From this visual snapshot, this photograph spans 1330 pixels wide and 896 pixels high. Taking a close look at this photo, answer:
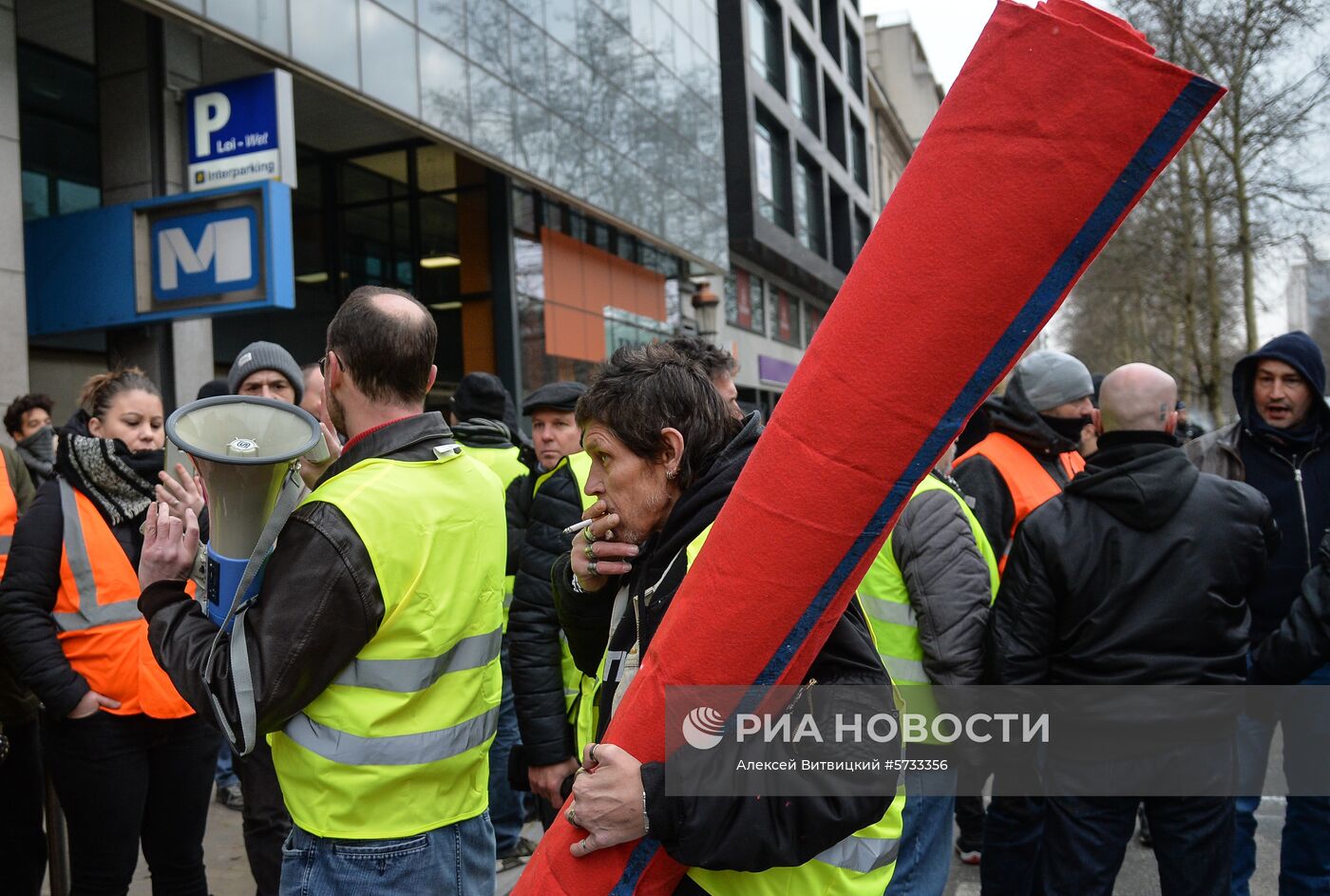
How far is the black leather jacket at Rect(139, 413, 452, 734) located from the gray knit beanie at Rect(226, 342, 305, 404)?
1.92 m

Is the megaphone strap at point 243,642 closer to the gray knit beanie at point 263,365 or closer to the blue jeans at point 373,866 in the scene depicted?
the blue jeans at point 373,866

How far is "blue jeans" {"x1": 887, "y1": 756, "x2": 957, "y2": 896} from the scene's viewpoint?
301 centimetres

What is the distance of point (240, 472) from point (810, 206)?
115 ft

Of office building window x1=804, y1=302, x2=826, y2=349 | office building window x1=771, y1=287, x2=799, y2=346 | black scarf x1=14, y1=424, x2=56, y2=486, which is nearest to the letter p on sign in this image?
black scarf x1=14, y1=424, x2=56, y2=486

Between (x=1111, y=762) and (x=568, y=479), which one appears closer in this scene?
(x=1111, y=762)

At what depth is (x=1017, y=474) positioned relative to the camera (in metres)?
4.04

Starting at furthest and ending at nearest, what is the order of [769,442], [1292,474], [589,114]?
[589,114] → [1292,474] → [769,442]

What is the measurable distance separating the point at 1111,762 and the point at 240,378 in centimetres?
329

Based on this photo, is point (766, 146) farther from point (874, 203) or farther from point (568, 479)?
point (568, 479)

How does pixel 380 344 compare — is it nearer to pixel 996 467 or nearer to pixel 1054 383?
pixel 996 467

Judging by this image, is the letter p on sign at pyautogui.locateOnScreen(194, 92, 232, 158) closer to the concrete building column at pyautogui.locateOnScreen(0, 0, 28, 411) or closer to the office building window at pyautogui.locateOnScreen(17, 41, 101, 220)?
the concrete building column at pyautogui.locateOnScreen(0, 0, 28, 411)

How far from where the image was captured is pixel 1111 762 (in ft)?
9.84

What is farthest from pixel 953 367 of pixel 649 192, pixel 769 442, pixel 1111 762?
pixel 649 192

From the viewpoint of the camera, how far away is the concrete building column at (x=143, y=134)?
9.06 meters
